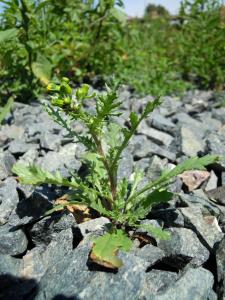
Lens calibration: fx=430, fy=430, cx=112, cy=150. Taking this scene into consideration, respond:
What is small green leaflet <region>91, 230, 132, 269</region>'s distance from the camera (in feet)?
6.27

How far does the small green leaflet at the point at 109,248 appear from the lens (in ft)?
6.27

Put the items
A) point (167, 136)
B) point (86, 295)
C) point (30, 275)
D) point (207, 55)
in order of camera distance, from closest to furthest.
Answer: point (86, 295)
point (30, 275)
point (167, 136)
point (207, 55)

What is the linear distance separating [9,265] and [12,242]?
183mm

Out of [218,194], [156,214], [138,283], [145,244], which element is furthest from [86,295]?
[218,194]

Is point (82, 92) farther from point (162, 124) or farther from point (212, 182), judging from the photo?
point (162, 124)

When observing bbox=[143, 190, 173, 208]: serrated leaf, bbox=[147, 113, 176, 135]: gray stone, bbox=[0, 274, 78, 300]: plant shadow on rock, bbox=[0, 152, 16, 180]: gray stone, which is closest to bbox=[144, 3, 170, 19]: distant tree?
bbox=[147, 113, 176, 135]: gray stone

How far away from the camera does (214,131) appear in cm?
399

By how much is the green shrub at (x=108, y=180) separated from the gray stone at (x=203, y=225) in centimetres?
19

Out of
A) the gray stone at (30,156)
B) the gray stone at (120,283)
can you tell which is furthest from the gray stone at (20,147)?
the gray stone at (120,283)

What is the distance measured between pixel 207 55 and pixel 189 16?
2.81ft

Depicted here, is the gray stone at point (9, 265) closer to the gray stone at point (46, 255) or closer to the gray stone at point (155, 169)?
the gray stone at point (46, 255)

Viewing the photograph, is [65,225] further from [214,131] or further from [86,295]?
[214,131]

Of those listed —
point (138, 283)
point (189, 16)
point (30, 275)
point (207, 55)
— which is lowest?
point (30, 275)

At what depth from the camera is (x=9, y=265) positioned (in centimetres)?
211
